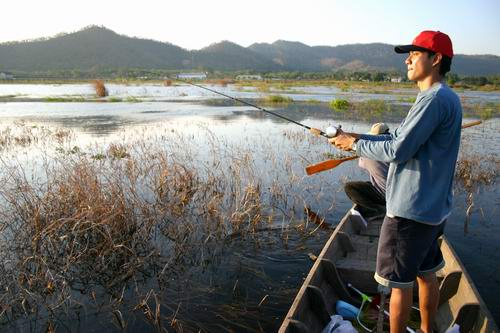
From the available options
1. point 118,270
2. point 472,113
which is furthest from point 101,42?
point 118,270

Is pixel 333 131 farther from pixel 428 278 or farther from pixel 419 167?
pixel 428 278

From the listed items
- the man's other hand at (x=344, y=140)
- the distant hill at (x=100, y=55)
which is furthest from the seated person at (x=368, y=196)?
the distant hill at (x=100, y=55)

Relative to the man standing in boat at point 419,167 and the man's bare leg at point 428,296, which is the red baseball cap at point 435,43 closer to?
the man standing in boat at point 419,167

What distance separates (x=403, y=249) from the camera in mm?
3012

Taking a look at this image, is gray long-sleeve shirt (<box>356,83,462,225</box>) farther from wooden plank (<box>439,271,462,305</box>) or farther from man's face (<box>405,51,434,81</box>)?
wooden plank (<box>439,271,462,305</box>)

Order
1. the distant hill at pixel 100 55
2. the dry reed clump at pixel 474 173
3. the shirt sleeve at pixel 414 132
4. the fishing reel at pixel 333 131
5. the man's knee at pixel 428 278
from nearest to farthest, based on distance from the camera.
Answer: the shirt sleeve at pixel 414 132, the man's knee at pixel 428 278, the fishing reel at pixel 333 131, the dry reed clump at pixel 474 173, the distant hill at pixel 100 55

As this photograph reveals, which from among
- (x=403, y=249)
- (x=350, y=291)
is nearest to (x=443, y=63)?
(x=403, y=249)

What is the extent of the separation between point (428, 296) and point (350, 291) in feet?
5.71

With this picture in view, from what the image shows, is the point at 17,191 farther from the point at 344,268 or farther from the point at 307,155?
the point at 307,155

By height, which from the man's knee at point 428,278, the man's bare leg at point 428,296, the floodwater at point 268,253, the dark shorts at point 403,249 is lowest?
the floodwater at point 268,253

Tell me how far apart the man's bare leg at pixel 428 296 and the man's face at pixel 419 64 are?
1679 mm

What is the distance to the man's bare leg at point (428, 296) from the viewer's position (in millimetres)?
3361

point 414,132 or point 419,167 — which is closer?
point 414,132

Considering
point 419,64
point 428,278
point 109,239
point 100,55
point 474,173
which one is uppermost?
point 100,55
